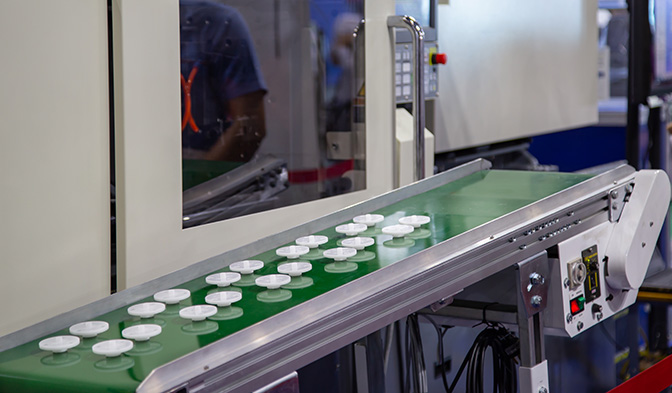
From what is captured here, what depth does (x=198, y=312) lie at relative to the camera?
127cm

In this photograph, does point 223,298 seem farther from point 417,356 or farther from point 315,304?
point 417,356

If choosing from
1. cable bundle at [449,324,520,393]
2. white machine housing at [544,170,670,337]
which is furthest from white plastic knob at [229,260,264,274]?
cable bundle at [449,324,520,393]

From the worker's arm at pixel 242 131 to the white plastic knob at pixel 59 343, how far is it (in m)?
0.71

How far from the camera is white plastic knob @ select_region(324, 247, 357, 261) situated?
5.08 ft

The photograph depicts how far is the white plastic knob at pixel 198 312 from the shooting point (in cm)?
126

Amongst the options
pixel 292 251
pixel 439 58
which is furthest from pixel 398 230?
pixel 439 58

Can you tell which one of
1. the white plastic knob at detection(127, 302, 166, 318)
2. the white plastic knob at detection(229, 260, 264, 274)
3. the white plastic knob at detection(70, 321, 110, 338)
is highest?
the white plastic knob at detection(229, 260, 264, 274)

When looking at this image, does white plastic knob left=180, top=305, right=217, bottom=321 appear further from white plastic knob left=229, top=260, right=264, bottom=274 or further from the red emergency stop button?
the red emergency stop button

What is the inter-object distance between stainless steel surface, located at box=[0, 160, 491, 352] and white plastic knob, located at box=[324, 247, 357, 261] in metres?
0.16

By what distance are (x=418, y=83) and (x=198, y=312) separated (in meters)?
1.21

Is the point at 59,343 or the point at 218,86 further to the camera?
the point at 218,86

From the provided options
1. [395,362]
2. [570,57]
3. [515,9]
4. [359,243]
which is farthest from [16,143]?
[570,57]

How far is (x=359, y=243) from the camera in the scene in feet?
5.35

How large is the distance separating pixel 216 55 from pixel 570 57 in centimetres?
224
